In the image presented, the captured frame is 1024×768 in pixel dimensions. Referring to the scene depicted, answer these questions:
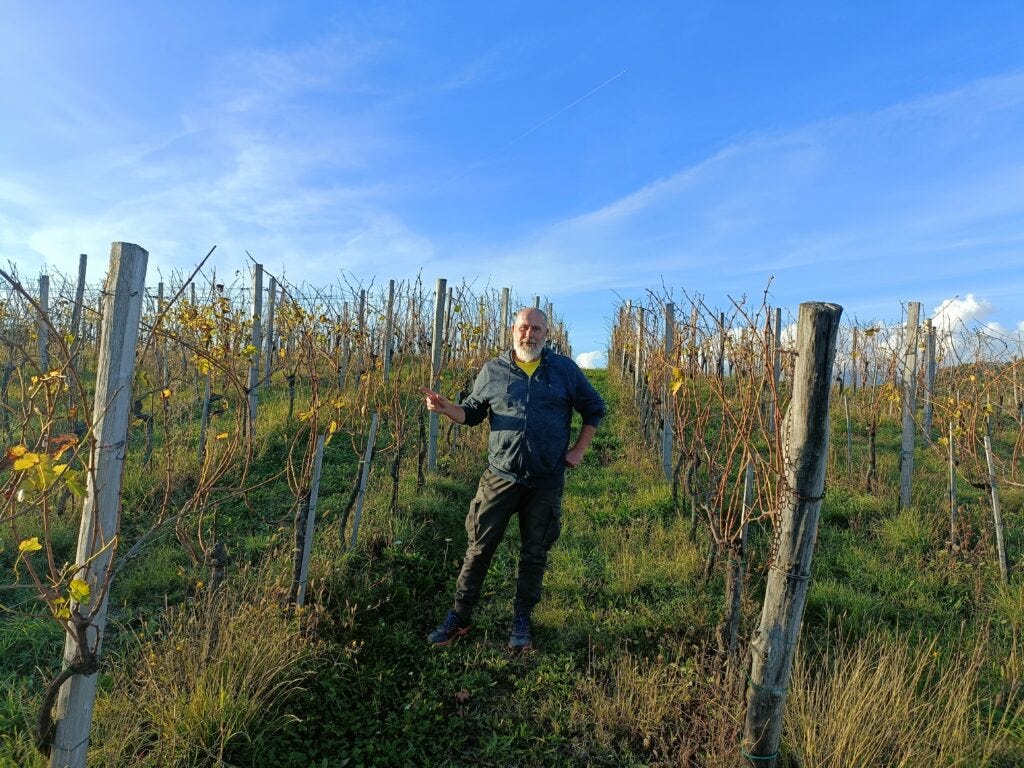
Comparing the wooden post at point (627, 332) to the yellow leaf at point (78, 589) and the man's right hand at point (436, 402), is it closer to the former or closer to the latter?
the man's right hand at point (436, 402)

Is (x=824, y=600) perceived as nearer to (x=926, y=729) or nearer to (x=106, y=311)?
(x=926, y=729)

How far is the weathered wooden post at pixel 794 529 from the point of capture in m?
2.05

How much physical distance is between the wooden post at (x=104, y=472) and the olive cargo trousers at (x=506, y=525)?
5.91 ft

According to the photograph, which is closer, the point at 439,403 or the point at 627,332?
the point at 439,403

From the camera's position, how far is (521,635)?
131 inches

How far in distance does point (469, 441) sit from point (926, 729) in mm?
5558

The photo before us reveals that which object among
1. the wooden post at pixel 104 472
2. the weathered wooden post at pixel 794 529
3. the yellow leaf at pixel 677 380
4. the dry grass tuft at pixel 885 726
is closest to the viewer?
the wooden post at pixel 104 472

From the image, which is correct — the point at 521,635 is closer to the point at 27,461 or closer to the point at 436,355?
the point at 27,461

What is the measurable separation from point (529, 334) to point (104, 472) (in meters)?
2.05

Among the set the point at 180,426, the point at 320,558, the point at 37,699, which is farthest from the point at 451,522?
the point at 180,426

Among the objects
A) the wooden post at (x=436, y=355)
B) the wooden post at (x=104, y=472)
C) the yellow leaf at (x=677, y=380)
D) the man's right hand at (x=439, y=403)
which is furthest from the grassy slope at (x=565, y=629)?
the yellow leaf at (x=677, y=380)

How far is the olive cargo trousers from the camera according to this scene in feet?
10.5

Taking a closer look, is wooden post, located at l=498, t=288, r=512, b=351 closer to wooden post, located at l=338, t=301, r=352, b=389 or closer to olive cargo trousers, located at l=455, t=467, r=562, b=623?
wooden post, located at l=338, t=301, r=352, b=389

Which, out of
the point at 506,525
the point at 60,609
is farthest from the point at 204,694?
the point at 506,525
